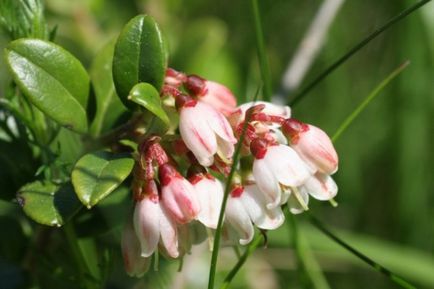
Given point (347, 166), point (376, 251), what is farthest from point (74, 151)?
point (347, 166)

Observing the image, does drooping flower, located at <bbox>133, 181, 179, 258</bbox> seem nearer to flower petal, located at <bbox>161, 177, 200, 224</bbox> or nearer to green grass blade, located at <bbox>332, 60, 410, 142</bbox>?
flower petal, located at <bbox>161, 177, 200, 224</bbox>

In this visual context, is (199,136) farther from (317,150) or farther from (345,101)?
(345,101)

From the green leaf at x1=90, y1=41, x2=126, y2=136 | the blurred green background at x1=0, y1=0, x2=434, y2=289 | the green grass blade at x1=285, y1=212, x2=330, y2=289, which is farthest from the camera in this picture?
the blurred green background at x1=0, y1=0, x2=434, y2=289

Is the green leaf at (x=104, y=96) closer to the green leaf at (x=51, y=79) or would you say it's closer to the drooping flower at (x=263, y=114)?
the green leaf at (x=51, y=79)

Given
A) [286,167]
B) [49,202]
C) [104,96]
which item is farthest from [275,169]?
[104,96]

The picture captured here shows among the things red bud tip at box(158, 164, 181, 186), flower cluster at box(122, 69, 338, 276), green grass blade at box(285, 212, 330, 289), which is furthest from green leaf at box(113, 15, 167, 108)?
green grass blade at box(285, 212, 330, 289)

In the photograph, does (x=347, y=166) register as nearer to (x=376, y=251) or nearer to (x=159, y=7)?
(x=376, y=251)
